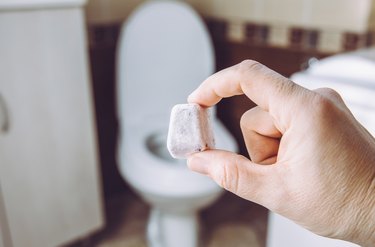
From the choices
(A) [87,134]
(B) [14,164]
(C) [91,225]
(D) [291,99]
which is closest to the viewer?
(D) [291,99]

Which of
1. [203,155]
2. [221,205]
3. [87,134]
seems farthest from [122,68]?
[203,155]

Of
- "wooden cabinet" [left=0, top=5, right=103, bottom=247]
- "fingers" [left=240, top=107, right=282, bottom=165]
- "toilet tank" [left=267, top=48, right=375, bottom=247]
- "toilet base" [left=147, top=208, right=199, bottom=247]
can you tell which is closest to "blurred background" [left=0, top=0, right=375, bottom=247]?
A: "wooden cabinet" [left=0, top=5, right=103, bottom=247]

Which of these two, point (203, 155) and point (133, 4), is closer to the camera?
point (203, 155)

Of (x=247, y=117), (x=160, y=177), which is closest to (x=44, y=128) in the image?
(x=160, y=177)

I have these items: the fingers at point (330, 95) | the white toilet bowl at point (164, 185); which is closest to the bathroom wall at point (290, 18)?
the white toilet bowl at point (164, 185)

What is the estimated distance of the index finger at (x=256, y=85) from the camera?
33 cm

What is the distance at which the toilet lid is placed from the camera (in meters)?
1.32

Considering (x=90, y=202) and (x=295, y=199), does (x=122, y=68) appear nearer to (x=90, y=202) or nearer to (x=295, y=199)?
(x=90, y=202)

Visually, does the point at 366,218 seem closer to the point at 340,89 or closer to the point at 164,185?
the point at 340,89

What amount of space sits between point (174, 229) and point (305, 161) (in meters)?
1.00

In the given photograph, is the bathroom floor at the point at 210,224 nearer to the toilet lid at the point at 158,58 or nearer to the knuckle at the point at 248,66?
the toilet lid at the point at 158,58

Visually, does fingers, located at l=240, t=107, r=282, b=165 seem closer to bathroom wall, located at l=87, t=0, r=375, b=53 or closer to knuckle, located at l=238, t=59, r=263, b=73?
knuckle, located at l=238, t=59, r=263, b=73

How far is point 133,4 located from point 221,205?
904 millimetres

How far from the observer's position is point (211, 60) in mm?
1394
